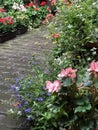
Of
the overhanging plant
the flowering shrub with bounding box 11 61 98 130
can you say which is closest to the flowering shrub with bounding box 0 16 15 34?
the flowering shrub with bounding box 11 61 98 130

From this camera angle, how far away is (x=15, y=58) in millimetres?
6902

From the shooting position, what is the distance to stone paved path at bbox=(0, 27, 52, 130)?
14.2 ft

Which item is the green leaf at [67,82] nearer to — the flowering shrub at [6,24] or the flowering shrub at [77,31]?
the flowering shrub at [77,31]

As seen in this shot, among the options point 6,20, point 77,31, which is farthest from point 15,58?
point 6,20

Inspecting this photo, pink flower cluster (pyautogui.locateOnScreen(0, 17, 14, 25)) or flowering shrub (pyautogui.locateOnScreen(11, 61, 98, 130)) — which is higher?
flowering shrub (pyautogui.locateOnScreen(11, 61, 98, 130))

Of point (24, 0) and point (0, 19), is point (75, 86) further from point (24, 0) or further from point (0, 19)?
point (24, 0)

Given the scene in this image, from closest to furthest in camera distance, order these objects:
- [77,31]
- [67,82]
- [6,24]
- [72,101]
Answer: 1. [67,82]
2. [72,101]
3. [77,31]
4. [6,24]

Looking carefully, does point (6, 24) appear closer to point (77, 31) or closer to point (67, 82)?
point (77, 31)

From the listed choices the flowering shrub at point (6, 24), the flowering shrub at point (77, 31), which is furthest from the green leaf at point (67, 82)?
the flowering shrub at point (6, 24)

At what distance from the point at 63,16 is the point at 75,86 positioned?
3199 mm

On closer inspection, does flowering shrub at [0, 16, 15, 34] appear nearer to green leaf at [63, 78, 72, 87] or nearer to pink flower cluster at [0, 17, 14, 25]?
pink flower cluster at [0, 17, 14, 25]

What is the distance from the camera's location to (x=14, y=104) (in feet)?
13.3

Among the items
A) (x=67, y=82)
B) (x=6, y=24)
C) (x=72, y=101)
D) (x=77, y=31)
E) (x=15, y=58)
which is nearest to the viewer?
(x=67, y=82)

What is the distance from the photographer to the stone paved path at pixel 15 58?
14.2ft
